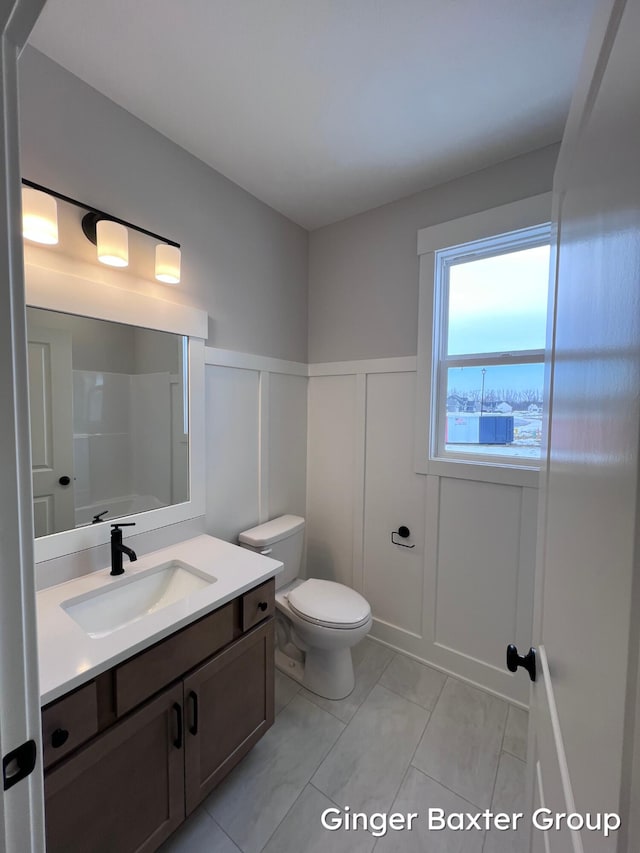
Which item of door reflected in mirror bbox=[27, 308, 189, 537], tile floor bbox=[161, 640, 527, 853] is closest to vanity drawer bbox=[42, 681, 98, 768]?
door reflected in mirror bbox=[27, 308, 189, 537]

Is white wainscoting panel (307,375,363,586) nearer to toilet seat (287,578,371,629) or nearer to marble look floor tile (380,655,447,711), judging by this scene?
toilet seat (287,578,371,629)

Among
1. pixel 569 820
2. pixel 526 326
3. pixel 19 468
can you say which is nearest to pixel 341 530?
pixel 526 326

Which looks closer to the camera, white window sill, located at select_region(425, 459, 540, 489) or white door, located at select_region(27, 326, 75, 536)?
white door, located at select_region(27, 326, 75, 536)

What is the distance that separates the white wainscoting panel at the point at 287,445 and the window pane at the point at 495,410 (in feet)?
3.09

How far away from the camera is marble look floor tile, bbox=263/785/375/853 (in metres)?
1.15

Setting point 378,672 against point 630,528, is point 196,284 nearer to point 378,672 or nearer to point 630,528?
point 630,528

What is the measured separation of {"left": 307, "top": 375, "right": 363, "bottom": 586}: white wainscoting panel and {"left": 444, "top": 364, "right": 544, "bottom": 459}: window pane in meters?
0.59

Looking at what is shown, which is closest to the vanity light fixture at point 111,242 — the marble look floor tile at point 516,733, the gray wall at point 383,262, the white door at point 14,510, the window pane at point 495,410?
the white door at point 14,510

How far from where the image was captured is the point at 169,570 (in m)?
1.43

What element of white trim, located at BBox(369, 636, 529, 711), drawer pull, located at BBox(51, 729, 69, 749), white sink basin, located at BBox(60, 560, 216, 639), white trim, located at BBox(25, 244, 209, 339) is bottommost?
white trim, located at BBox(369, 636, 529, 711)

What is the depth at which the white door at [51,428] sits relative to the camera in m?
1.18

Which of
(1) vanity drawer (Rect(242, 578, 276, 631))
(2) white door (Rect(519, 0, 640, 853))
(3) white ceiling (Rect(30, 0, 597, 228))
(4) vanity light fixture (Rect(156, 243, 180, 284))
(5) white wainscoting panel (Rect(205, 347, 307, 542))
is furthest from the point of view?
(5) white wainscoting panel (Rect(205, 347, 307, 542))

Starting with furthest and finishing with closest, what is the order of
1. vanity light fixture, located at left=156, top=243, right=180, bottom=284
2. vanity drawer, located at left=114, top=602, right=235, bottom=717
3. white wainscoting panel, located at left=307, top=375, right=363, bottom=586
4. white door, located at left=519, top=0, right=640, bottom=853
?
white wainscoting panel, located at left=307, top=375, right=363, bottom=586
vanity light fixture, located at left=156, top=243, right=180, bottom=284
vanity drawer, located at left=114, top=602, right=235, bottom=717
white door, located at left=519, top=0, right=640, bottom=853

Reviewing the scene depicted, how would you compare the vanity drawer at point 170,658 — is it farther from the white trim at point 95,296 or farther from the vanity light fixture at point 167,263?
the vanity light fixture at point 167,263
